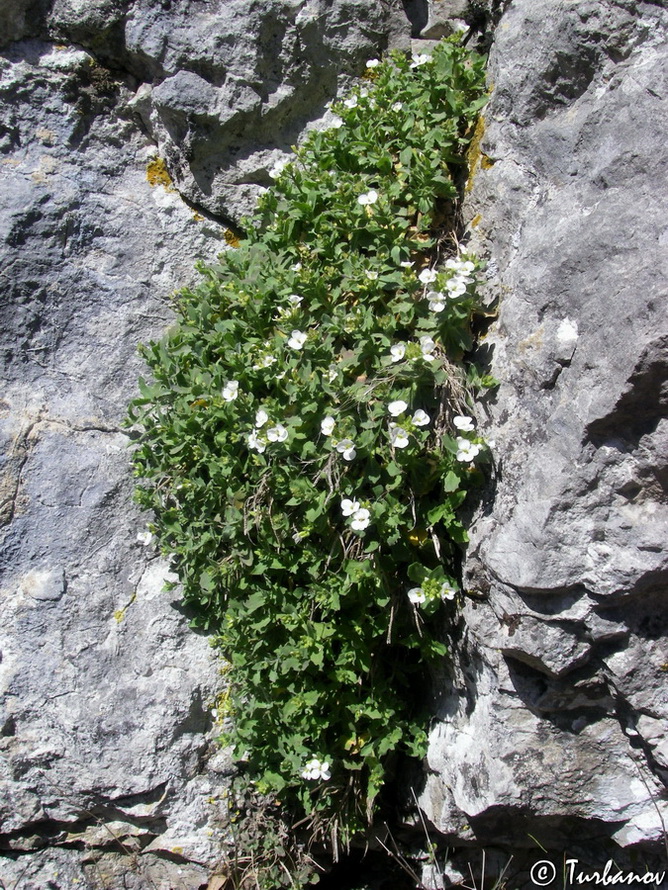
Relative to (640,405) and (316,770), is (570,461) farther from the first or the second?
(316,770)

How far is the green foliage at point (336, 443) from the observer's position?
2.78 meters

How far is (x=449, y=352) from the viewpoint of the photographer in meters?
2.87

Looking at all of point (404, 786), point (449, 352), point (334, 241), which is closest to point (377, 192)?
point (334, 241)

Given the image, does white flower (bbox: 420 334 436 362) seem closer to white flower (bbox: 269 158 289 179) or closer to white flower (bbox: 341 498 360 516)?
white flower (bbox: 341 498 360 516)

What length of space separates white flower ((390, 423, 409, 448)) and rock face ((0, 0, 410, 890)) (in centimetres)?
134

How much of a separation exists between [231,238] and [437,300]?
1503mm

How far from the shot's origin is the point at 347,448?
2.71 m

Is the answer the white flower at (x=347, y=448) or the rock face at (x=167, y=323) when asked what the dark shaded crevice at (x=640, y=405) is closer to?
the rock face at (x=167, y=323)

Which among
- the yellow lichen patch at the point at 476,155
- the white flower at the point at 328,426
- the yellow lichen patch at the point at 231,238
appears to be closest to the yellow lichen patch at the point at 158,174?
the yellow lichen patch at the point at 231,238

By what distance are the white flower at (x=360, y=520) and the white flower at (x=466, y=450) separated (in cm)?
41

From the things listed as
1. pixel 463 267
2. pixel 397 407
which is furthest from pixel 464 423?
pixel 463 267

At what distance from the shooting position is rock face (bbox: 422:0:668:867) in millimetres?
2377

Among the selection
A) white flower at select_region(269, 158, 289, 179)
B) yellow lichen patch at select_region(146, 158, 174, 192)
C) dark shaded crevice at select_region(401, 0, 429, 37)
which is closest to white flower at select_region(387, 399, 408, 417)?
white flower at select_region(269, 158, 289, 179)

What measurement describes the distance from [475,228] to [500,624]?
65.1 inches
